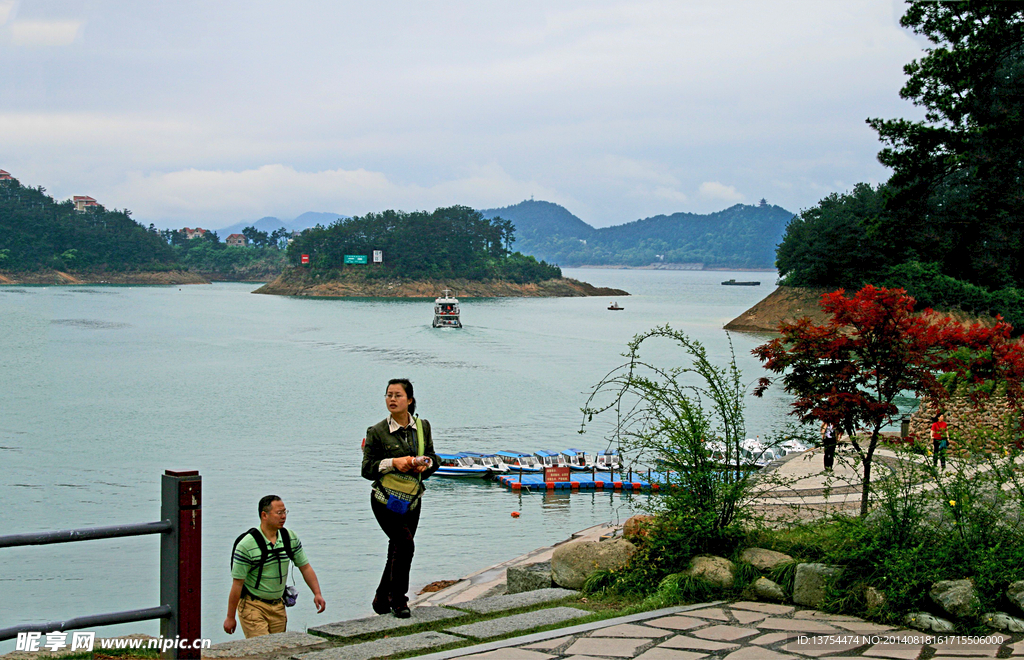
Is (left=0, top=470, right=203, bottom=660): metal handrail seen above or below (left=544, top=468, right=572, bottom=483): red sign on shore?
above

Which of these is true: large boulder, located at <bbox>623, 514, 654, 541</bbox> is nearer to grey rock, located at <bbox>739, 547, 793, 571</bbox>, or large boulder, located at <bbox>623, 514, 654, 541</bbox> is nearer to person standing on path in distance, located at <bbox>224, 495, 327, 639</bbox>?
grey rock, located at <bbox>739, 547, 793, 571</bbox>

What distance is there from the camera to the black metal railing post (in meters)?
4.37

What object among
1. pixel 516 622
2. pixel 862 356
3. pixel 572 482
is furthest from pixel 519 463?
pixel 516 622

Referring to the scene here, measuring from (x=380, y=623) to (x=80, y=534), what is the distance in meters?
2.35

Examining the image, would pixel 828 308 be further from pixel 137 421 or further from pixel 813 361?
pixel 137 421

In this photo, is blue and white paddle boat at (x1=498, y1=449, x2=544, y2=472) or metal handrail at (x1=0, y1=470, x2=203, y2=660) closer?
metal handrail at (x1=0, y1=470, x2=203, y2=660)

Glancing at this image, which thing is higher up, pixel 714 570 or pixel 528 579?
pixel 714 570

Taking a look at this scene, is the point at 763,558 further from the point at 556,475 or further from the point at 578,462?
the point at 578,462

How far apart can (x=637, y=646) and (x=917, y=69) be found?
1984 cm

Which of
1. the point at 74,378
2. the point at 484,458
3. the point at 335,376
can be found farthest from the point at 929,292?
the point at 74,378

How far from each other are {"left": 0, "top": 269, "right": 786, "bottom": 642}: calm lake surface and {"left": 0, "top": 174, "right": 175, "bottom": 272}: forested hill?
4072 inches

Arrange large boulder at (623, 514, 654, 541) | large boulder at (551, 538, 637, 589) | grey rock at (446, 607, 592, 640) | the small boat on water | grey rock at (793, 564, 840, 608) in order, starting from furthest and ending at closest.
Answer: the small boat on water → large boulder at (623, 514, 654, 541) → large boulder at (551, 538, 637, 589) → grey rock at (793, 564, 840, 608) → grey rock at (446, 607, 592, 640)

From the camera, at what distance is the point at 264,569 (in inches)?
252
